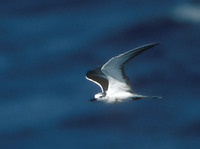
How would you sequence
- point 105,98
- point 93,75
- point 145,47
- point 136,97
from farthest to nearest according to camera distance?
1. point 93,75
2. point 105,98
3. point 136,97
4. point 145,47

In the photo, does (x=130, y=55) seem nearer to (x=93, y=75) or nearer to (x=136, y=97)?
(x=136, y=97)

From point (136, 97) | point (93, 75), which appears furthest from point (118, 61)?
point (93, 75)

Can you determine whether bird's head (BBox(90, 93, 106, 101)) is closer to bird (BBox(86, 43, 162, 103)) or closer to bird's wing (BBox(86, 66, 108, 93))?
bird (BBox(86, 43, 162, 103))

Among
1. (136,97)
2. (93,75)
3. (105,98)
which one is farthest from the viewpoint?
(93,75)

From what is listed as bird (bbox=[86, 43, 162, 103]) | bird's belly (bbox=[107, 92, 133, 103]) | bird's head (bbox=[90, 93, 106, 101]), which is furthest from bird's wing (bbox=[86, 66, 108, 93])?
bird's belly (bbox=[107, 92, 133, 103])

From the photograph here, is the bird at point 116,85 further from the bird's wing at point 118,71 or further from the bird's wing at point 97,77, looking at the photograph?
the bird's wing at point 97,77

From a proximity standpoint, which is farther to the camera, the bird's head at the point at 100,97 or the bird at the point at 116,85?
the bird's head at the point at 100,97

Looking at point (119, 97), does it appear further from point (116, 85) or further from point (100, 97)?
point (100, 97)

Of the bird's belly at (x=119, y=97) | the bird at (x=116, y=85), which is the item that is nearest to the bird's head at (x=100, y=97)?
the bird at (x=116, y=85)
